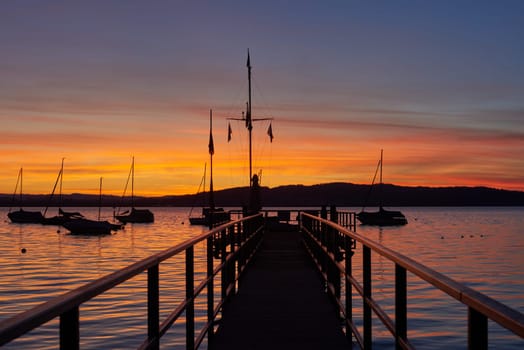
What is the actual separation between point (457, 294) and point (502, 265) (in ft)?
148

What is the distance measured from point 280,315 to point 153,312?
5.50 meters

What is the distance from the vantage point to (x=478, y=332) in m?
2.67

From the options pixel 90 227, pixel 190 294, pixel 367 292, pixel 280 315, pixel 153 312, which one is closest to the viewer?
pixel 153 312

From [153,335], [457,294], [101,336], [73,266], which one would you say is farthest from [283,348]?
[73,266]

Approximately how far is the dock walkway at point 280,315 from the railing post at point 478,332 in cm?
515

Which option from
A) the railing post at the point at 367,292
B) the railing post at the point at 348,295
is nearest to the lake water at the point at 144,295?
the railing post at the point at 348,295

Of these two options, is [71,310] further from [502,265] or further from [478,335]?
[502,265]

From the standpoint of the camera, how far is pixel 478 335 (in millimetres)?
2670

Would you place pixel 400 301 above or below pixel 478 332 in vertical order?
below

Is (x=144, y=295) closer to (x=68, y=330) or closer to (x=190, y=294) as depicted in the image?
(x=190, y=294)

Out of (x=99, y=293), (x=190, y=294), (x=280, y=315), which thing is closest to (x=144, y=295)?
(x=280, y=315)

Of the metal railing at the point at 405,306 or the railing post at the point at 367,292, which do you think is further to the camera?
the railing post at the point at 367,292

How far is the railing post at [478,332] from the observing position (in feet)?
8.69

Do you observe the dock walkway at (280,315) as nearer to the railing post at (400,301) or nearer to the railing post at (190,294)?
the railing post at (190,294)
